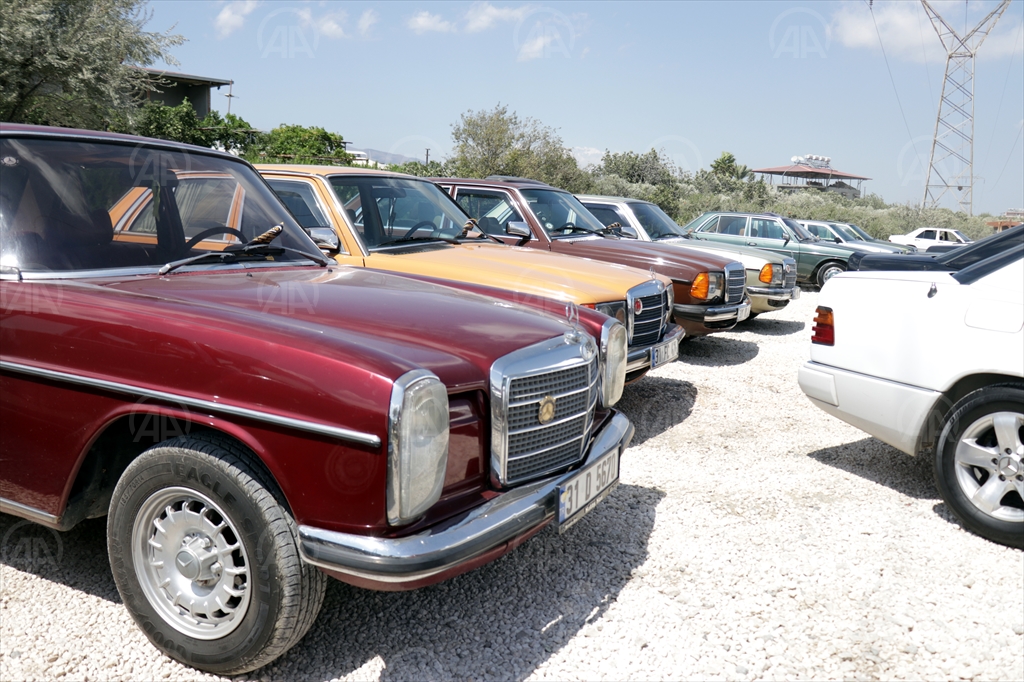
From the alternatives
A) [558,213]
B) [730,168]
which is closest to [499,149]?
[558,213]

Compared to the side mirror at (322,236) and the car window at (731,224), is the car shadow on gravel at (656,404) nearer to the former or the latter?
the side mirror at (322,236)

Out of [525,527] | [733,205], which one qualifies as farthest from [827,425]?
[733,205]

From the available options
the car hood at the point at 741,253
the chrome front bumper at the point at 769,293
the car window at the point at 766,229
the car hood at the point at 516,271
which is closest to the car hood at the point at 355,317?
the car hood at the point at 516,271

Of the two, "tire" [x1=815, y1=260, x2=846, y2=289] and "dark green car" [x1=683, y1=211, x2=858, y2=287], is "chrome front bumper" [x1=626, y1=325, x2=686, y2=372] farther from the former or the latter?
"tire" [x1=815, y1=260, x2=846, y2=289]

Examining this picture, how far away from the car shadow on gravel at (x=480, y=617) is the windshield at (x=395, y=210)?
274 centimetres

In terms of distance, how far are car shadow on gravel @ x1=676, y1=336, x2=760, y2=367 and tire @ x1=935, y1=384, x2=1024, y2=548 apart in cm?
418

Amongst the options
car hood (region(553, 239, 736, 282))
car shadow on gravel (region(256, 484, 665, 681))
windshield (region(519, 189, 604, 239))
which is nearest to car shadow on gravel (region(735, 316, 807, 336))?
car hood (region(553, 239, 736, 282))

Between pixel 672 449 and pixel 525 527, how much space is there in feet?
9.41

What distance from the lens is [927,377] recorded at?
160 inches

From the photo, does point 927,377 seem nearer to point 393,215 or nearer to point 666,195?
point 393,215

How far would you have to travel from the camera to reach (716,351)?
8938mm

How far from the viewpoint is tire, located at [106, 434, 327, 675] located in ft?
7.62

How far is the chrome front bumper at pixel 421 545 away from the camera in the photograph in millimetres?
2188

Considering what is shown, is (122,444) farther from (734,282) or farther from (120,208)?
(734,282)
